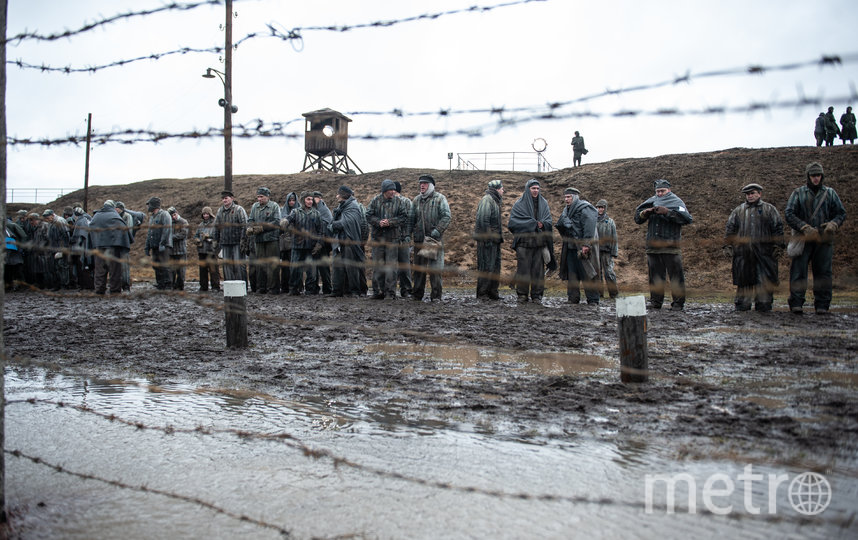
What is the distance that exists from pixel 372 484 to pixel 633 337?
8.17 ft

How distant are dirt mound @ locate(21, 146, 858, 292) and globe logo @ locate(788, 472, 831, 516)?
1762 cm

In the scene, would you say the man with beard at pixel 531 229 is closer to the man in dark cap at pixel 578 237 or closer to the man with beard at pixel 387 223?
the man in dark cap at pixel 578 237

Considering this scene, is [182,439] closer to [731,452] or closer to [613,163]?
[731,452]

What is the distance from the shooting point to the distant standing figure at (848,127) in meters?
29.5

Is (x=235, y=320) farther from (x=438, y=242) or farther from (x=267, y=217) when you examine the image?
(x=267, y=217)

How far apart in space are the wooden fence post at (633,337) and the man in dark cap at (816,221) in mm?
5445

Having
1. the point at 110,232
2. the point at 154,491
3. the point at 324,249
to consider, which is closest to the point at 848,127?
the point at 324,249

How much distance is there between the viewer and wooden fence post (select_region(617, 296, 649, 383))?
15.5 ft

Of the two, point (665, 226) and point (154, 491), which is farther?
point (665, 226)

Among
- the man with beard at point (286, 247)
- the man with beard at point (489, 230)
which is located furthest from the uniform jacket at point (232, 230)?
the man with beard at point (489, 230)

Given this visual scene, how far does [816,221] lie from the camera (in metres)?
9.23

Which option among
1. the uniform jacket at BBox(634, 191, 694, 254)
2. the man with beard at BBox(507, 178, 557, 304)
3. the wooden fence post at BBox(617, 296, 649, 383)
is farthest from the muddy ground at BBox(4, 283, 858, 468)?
the man with beard at BBox(507, 178, 557, 304)

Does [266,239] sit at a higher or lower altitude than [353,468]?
higher

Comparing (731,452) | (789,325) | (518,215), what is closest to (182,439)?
(731,452)
